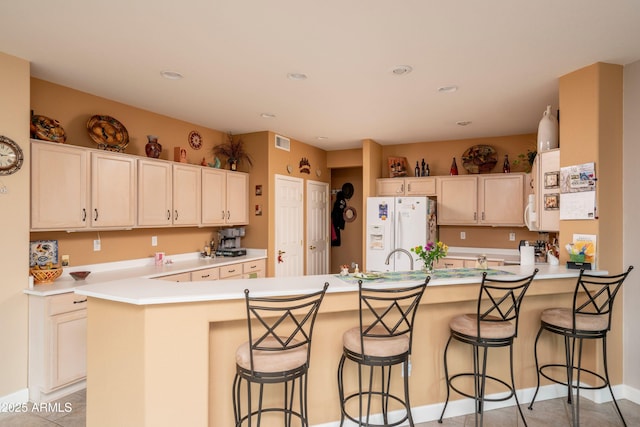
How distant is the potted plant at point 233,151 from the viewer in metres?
5.21

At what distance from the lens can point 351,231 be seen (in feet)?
24.0

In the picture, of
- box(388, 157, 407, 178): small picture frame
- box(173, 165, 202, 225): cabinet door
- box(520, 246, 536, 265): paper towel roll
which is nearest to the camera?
box(520, 246, 536, 265): paper towel roll

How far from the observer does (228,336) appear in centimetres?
227

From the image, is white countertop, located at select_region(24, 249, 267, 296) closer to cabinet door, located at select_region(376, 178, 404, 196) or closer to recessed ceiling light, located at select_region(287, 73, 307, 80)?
recessed ceiling light, located at select_region(287, 73, 307, 80)

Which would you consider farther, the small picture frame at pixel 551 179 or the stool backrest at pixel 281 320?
the small picture frame at pixel 551 179

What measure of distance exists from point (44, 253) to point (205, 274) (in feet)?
5.04

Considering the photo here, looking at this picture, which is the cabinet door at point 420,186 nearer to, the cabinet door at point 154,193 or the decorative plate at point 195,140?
the decorative plate at point 195,140

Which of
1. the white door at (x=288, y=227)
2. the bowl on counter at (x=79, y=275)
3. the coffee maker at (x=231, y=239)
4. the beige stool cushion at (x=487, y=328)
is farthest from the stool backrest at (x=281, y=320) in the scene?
the white door at (x=288, y=227)

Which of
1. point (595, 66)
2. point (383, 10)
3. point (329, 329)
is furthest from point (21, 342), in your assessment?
point (595, 66)

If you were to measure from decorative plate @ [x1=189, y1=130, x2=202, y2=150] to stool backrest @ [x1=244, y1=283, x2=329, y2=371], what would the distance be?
129 inches

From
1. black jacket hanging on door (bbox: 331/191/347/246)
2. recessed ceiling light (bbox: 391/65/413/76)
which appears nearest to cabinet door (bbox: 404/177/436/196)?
black jacket hanging on door (bbox: 331/191/347/246)

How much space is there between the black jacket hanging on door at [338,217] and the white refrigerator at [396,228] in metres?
1.76

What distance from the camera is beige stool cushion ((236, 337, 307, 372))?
191 centimetres

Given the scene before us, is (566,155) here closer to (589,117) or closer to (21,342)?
(589,117)
